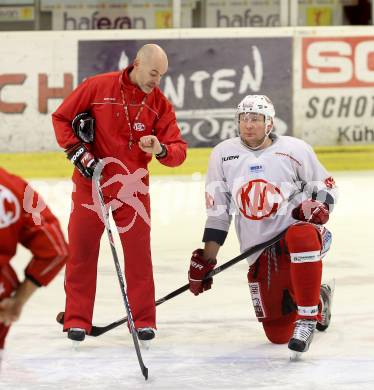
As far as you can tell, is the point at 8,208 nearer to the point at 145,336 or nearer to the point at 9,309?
the point at 9,309

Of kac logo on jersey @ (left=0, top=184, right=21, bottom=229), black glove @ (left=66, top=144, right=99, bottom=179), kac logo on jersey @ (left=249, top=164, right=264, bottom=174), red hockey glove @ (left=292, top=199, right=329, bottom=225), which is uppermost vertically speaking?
kac logo on jersey @ (left=0, top=184, right=21, bottom=229)

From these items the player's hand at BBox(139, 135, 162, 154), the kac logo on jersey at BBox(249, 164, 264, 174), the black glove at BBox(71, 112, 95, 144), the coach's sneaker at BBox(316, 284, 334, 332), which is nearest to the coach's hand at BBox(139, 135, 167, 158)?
the player's hand at BBox(139, 135, 162, 154)

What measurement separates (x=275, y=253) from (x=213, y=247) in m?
0.23

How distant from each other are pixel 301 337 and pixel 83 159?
1019 mm

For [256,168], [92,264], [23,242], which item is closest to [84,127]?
[92,264]

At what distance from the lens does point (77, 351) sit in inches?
192

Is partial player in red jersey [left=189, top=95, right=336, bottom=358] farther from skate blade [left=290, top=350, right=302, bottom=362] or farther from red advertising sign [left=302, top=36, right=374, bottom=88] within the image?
red advertising sign [left=302, top=36, right=374, bottom=88]

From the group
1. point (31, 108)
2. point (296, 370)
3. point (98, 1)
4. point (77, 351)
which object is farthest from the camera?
point (98, 1)

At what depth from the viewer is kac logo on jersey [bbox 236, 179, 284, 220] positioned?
491 centimetres

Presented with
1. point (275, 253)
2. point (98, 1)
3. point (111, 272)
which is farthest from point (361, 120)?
point (275, 253)

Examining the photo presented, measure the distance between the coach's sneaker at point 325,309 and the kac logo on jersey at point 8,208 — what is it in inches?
88.3

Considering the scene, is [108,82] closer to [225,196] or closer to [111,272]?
[225,196]

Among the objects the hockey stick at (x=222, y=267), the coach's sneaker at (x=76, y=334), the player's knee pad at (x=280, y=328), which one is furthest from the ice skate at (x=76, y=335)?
the player's knee pad at (x=280, y=328)

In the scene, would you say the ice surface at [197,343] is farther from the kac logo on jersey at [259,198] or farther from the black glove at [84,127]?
the black glove at [84,127]
